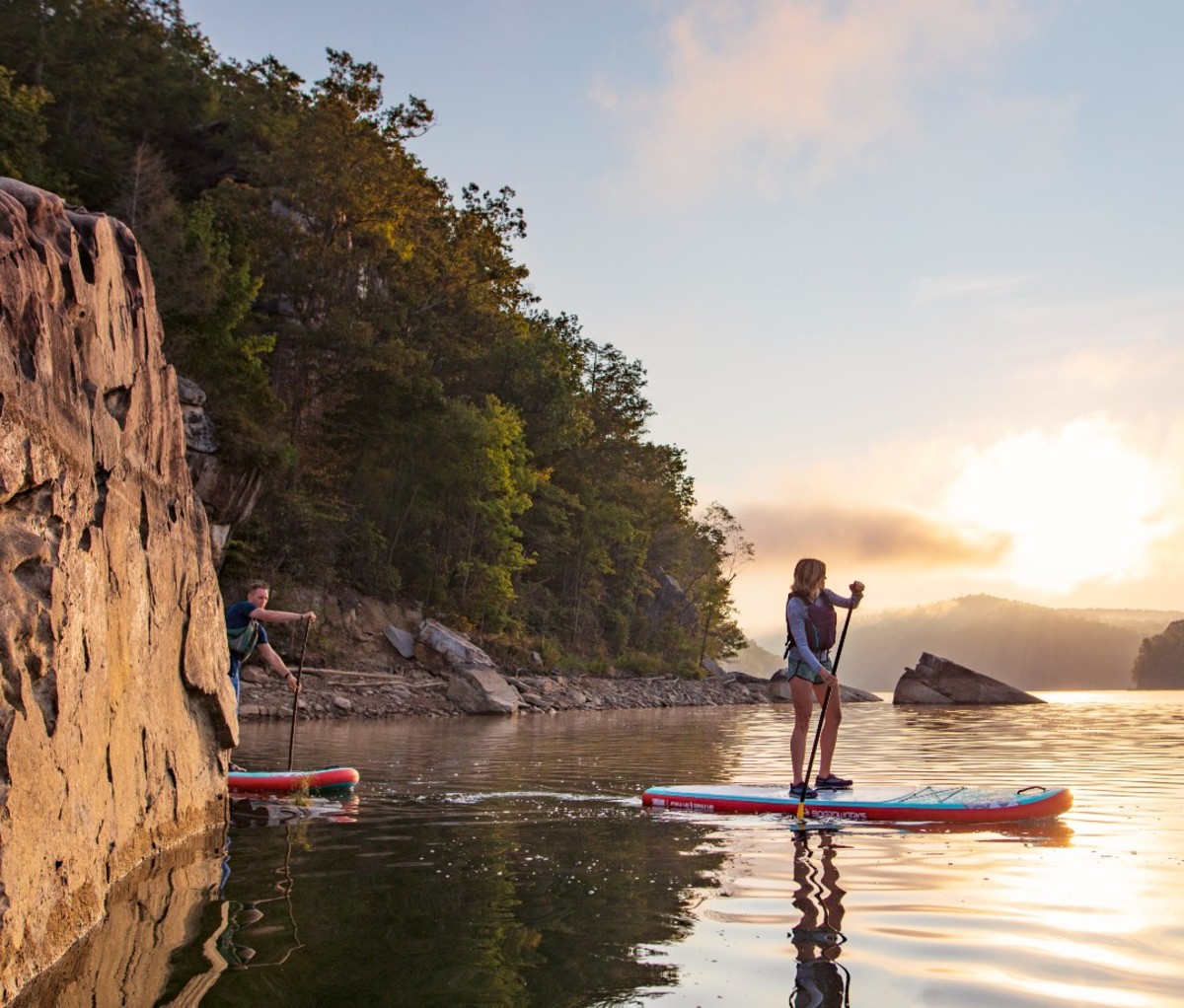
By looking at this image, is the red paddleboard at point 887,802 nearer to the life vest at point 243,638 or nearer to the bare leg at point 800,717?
the bare leg at point 800,717

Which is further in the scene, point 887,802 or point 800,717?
point 800,717

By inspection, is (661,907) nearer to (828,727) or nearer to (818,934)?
(818,934)

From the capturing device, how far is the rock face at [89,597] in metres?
4.72

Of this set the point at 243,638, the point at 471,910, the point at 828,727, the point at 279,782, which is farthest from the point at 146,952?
the point at 828,727

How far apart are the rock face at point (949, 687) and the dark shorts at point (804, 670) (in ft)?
135

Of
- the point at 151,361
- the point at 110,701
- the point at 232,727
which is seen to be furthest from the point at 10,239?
the point at 232,727

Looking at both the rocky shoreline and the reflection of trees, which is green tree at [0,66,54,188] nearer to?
the rocky shoreline

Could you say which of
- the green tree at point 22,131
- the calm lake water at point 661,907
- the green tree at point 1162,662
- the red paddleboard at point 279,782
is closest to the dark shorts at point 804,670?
the calm lake water at point 661,907

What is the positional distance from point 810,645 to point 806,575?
2.15 ft

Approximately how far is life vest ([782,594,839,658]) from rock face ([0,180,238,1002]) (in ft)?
17.3

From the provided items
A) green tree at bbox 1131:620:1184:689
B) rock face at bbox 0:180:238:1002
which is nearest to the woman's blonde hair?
rock face at bbox 0:180:238:1002

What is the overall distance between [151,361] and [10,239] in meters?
3.27

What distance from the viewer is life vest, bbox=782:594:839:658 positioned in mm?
10062

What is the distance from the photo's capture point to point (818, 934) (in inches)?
206
